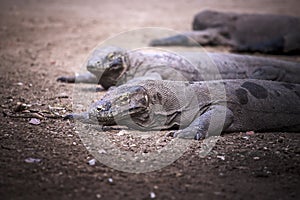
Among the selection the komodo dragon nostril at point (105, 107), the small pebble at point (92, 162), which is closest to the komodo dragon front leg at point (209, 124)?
the komodo dragon nostril at point (105, 107)

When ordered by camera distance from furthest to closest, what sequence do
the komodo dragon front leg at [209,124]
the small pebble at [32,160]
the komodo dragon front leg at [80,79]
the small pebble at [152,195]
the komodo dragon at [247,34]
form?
the komodo dragon at [247,34]
the komodo dragon front leg at [80,79]
the komodo dragon front leg at [209,124]
the small pebble at [32,160]
the small pebble at [152,195]

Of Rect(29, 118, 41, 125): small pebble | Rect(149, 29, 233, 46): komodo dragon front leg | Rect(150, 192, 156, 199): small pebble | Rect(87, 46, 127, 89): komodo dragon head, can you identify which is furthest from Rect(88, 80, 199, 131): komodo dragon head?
Rect(149, 29, 233, 46): komodo dragon front leg

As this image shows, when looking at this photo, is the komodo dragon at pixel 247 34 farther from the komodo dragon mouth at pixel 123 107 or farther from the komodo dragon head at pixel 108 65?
the komodo dragon mouth at pixel 123 107

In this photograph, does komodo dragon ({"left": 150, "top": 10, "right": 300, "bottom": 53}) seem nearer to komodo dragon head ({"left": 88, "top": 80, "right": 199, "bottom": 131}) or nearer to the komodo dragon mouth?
komodo dragon head ({"left": 88, "top": 80, "right": 199, "bottom": 131})

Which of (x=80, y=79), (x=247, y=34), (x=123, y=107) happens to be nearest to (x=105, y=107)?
(x=123, y=107)

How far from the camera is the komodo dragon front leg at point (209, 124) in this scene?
4191 millimetres

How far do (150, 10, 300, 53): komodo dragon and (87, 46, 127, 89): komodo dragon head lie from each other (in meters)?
3.25

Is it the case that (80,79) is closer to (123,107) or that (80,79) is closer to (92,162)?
(123,107)

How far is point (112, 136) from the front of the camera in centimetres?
425

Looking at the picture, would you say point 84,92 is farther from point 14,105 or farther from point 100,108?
point 100,108

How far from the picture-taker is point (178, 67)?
251 inches

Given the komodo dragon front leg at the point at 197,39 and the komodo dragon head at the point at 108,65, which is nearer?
the komodo dragon head at the point at 108,65

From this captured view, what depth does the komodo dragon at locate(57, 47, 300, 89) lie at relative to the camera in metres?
6.19

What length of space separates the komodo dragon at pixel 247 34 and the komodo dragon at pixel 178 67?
2948 mm
